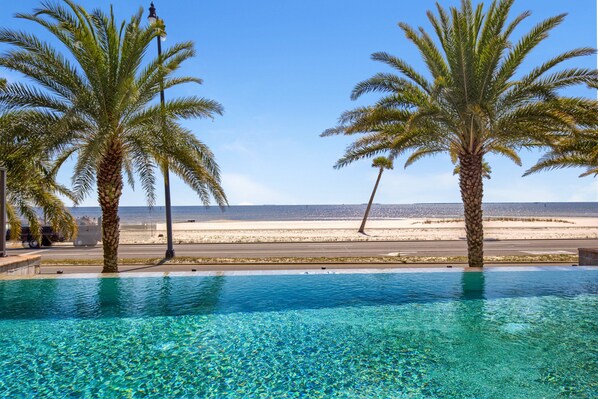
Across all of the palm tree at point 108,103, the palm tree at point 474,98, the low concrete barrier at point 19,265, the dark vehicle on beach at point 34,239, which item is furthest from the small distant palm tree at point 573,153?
the dark vehicle on beach at point 34,239

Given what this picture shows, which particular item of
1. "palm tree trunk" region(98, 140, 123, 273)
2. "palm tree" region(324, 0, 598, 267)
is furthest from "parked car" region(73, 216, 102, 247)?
"palm tree" region(324, 0, 598, 267)

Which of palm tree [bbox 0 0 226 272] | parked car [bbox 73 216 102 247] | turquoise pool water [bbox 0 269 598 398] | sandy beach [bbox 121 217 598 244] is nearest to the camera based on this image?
turquoise pool water [bbox 0 269 598 398]

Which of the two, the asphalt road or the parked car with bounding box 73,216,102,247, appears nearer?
the asphalt road

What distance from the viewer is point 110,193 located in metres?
12.9

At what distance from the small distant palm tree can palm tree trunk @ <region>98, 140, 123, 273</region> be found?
46.2 ft

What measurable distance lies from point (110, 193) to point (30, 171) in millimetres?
2890

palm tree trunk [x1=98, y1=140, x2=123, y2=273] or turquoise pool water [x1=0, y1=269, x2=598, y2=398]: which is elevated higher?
palm tree trunk [x1=98, y1=140, x2=123, y2=273]

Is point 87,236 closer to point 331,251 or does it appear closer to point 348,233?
point 331,251

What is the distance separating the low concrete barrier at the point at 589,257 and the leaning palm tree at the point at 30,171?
17.5 metres

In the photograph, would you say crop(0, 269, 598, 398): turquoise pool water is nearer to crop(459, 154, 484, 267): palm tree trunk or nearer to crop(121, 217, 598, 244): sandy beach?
crop(459, 154, 484, 267): palm tree trunk

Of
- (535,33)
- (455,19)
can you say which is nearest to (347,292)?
(455,19)

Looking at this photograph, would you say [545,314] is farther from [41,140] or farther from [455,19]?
[41,140]

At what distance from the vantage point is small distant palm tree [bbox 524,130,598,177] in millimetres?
13977

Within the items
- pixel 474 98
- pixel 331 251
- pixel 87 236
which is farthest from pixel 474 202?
pixel 87 236
